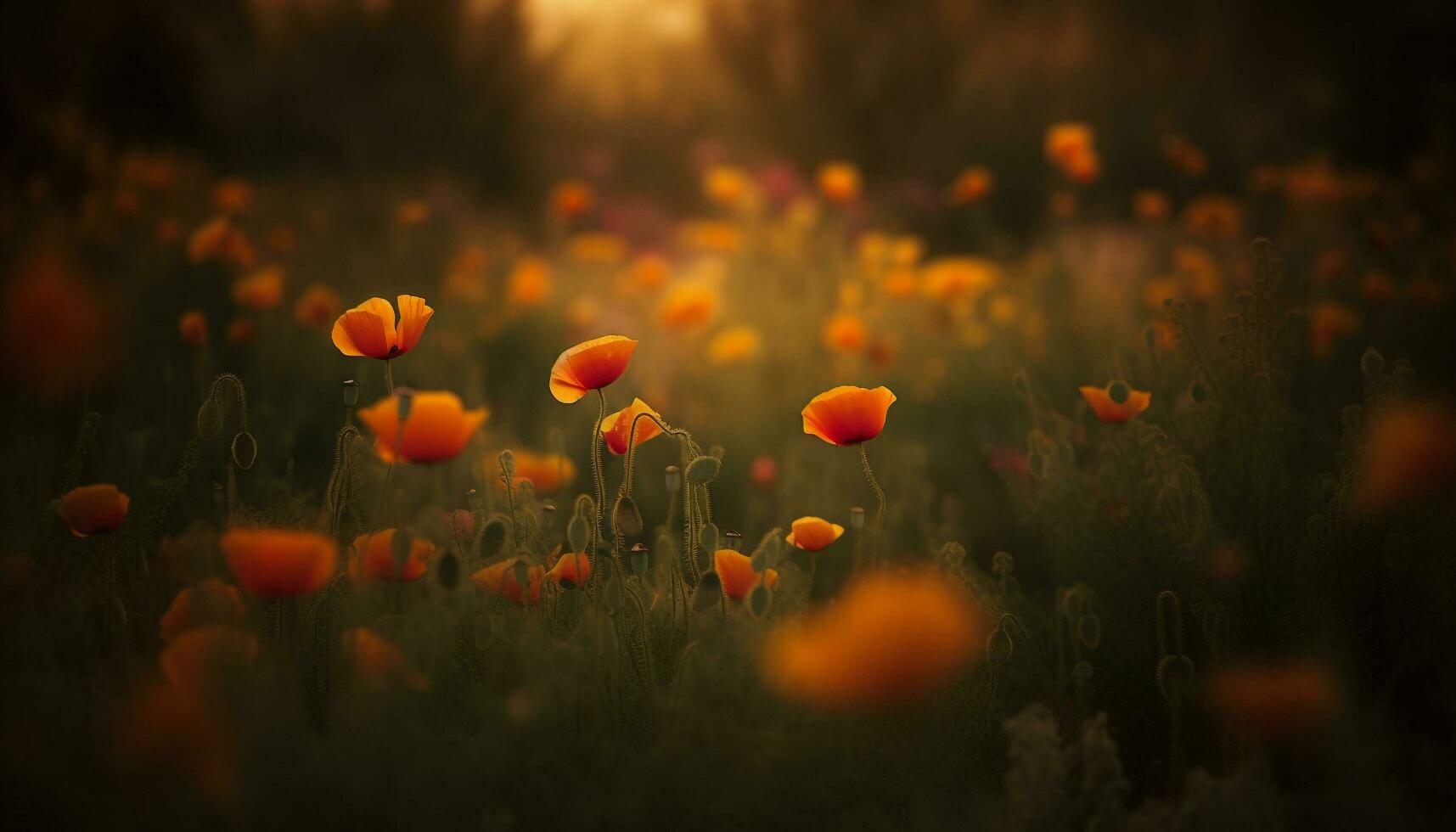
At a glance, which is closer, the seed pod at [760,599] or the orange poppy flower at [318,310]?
the seed pod at [760,599]

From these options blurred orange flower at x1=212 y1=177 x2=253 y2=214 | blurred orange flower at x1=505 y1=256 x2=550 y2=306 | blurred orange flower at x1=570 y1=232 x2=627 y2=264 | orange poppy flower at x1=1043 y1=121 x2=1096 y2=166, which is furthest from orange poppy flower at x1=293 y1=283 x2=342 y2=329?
orange poppy flower at x1=1043 y1=121 x2=1096 y2=166

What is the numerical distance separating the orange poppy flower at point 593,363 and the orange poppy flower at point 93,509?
1.82ft

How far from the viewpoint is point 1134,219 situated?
598 cm

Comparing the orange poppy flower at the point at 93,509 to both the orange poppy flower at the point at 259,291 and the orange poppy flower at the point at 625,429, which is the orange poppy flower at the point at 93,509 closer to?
the orange poppy flower at the point at 625,429

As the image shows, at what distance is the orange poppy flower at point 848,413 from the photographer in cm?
127

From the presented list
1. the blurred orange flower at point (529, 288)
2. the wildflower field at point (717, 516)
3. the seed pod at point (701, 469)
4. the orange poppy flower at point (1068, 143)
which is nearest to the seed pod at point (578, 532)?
the wildflower field at point (717, 516)

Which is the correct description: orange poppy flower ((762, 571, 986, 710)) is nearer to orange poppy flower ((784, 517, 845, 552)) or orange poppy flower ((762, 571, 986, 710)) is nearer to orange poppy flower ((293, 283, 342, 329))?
orange poppy flower ((784, 517, 845, 552))

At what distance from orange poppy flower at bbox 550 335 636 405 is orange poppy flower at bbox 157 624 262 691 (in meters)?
0.44

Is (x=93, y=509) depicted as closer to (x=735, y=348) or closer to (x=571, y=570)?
(x=571, y=570)

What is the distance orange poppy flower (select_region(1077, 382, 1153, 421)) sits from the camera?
153 cm

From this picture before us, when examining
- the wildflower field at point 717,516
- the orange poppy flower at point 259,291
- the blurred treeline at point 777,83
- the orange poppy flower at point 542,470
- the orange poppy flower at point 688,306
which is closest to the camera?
the wildflower field at point 717,516

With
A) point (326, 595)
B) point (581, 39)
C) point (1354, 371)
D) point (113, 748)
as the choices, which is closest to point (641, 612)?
point (326, 595)

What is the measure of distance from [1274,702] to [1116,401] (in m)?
0.51

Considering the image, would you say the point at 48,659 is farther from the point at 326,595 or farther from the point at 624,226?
the point at 624,226
